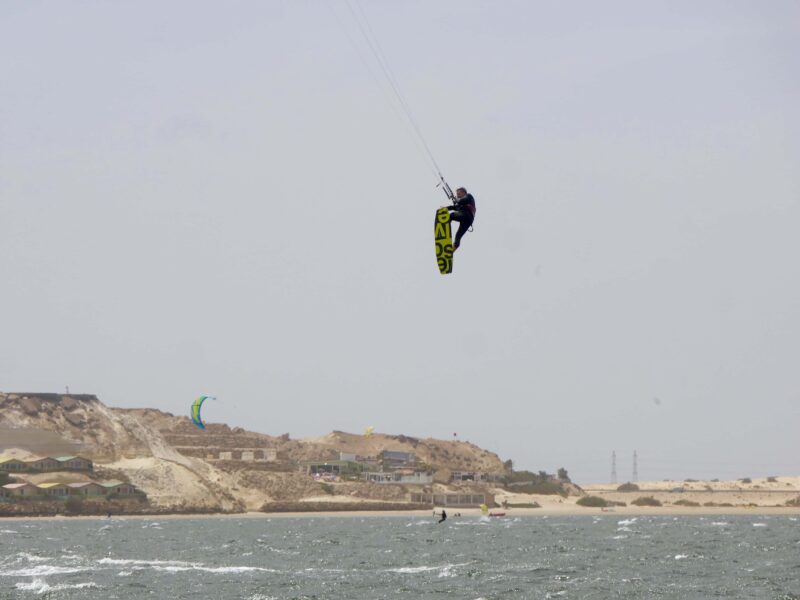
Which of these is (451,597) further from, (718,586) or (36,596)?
(36,596)

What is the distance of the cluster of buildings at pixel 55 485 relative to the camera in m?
96.8

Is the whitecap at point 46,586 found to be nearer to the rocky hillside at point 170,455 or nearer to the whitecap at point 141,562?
the whitecap at point 141,562

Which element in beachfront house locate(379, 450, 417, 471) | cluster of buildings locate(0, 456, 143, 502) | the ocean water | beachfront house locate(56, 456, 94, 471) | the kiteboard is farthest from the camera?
beachfront house locate(379, 450, 417, 471)

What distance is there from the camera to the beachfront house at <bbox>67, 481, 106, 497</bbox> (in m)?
97.8

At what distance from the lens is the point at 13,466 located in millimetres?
101312

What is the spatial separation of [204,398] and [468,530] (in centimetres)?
4614

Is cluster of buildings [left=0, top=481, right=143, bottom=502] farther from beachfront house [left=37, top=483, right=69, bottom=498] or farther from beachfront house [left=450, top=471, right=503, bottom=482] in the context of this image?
beachfront house [left=450, top=471, right=503, bottom=482]

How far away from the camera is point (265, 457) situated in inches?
4860

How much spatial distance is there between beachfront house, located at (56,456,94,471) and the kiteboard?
7968 centimetres

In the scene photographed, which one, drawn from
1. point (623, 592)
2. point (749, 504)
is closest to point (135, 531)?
point (623, 592)

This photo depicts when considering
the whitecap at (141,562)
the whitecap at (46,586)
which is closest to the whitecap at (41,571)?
the whitecap at (141,562)

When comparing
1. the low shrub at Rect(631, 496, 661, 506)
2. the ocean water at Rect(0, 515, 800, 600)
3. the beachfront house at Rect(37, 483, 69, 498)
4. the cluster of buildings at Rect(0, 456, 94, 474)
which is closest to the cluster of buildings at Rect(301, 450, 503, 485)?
the low shrub at Rect(631, 496, 661, 506)

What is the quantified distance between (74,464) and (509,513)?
35.4 meters

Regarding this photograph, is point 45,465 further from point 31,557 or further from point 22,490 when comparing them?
point 31,557
